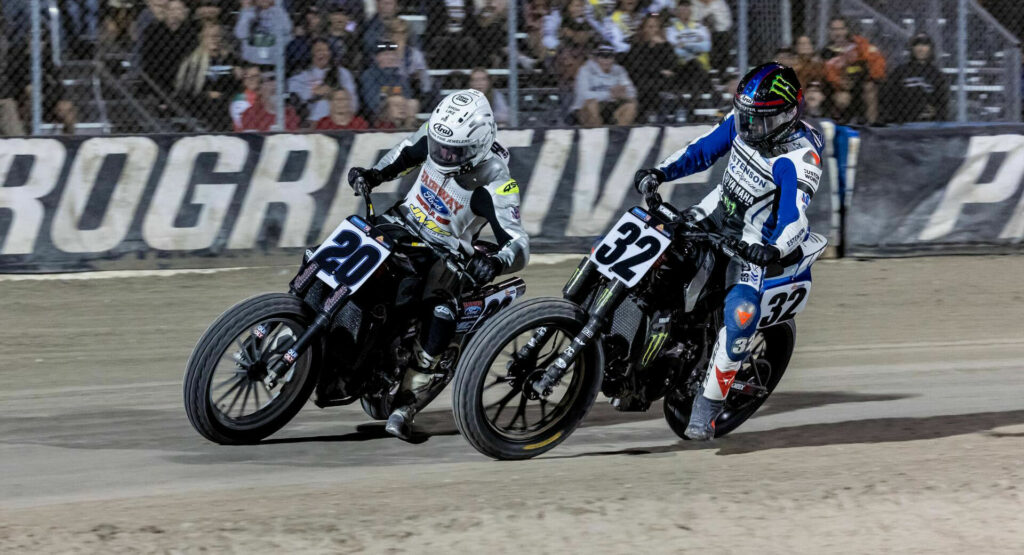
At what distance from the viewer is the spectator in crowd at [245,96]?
11.5 metres

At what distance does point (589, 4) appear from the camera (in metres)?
12.3

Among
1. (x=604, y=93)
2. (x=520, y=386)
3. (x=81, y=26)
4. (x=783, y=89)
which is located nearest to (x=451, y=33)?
(x=604, y=93)

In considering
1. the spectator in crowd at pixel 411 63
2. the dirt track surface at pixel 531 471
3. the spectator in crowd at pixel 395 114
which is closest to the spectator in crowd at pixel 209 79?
the spectator in crowd at pixel 395 114

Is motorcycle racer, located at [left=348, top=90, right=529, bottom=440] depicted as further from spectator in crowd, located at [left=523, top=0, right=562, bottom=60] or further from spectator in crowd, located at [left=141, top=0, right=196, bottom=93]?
spectator in crowd, located at [left=523, top=0, right=562, bottom=60]

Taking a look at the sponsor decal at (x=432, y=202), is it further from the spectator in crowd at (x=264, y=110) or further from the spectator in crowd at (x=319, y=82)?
the spectator in crowd at (x=264, y=110)

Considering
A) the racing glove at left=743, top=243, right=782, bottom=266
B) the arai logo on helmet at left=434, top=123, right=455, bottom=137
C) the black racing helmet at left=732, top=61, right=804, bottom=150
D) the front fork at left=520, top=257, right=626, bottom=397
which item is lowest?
the front fork at left=520, top=257, right=626, bottom=397

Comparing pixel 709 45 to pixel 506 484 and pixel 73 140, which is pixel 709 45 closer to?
pixel 73 140

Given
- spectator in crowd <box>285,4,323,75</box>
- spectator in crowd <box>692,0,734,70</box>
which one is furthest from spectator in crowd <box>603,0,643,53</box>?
spectator in crowd <box>285,4,323,75</box>

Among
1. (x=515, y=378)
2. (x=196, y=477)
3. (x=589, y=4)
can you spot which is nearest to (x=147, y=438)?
(x=196, y=477)

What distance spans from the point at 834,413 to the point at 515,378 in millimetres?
2534

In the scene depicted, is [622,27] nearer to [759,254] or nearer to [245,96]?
[245,96]

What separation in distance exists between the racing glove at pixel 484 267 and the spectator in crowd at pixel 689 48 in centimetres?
657

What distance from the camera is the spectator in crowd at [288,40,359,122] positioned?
11.5 metres

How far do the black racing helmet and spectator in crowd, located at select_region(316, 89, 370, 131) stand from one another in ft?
19.9
